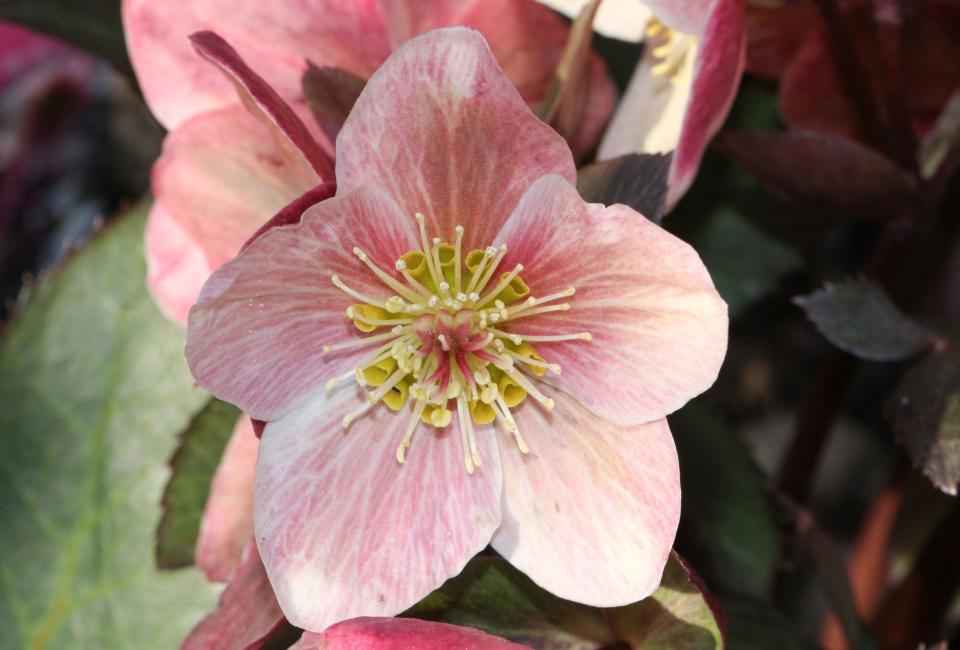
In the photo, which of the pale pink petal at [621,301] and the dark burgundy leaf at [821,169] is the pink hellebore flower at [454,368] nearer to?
the pale pink petal at [621,301]

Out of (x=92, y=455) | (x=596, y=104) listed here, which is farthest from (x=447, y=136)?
(x=92, y=455)

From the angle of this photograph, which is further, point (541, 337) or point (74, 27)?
point (74, 27)

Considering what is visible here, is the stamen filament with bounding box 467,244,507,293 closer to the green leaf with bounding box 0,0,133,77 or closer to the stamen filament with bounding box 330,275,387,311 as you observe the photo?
the stamen filament with bounding box 330,275,387,311

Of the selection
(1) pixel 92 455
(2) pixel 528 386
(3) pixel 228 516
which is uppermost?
(2) pixel 528 386

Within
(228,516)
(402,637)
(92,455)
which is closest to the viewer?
(402,637)

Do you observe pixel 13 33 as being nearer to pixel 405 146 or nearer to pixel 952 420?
pixel 405 146

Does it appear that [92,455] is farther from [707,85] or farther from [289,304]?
[707,85]

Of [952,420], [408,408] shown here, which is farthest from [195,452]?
[952,420]

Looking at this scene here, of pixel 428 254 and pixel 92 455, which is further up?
pixel 428 254

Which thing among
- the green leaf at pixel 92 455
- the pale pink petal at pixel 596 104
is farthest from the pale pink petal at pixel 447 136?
the green leaf at pixel 92 455
